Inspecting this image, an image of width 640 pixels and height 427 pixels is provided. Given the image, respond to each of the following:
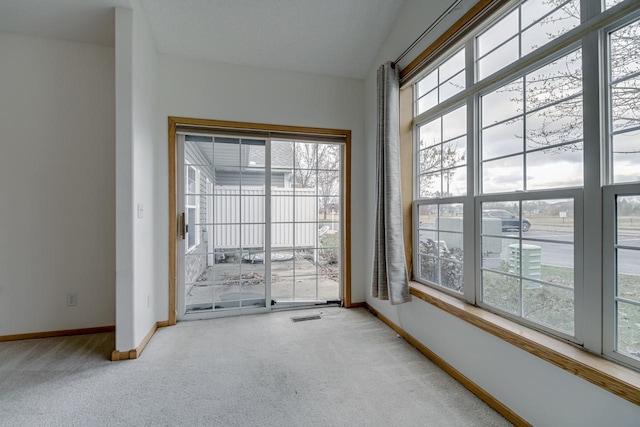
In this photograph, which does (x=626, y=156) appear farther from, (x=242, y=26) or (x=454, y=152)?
(x=242, y=26)

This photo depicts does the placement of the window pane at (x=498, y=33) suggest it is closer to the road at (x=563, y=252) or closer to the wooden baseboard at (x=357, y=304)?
the road at (x=563, y=252)

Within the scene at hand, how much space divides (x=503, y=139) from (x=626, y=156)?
2.05ft

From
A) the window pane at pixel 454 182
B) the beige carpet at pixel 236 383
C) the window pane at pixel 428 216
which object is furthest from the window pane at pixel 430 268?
the beige carpet at pixel 236 383

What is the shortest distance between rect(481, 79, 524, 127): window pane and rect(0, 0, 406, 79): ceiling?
1.33 metres

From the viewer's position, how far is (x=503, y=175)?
1.79m

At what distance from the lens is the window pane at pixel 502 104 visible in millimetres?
1687

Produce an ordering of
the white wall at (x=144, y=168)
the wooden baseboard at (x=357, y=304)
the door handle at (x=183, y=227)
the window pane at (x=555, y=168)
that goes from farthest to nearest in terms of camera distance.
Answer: the wooden baseboard at (x=357, y=304)
the door handle at (x=183, y=227)
the white wall at (x=144, y=168)
the window pane at (x=555, y=168)

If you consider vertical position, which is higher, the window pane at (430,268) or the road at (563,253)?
the road at (563,253)

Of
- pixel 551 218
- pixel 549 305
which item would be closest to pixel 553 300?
pixel 549 305

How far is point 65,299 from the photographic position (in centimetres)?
263

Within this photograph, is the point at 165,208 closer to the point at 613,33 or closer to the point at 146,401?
the point at 146,401

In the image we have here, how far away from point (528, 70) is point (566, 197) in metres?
0.74

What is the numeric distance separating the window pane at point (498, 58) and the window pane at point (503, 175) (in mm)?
579

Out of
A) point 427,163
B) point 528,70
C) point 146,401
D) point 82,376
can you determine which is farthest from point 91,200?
point 528,70
